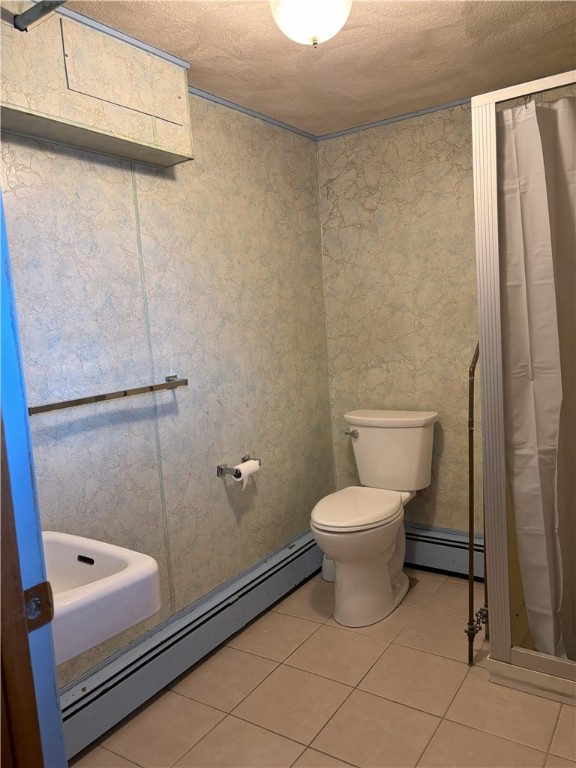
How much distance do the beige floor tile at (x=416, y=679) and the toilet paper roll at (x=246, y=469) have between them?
2.81ft

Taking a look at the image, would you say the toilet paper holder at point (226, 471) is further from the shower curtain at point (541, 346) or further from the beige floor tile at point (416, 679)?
the shower curtain at point (541, 346)

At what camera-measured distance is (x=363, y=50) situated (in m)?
1.98

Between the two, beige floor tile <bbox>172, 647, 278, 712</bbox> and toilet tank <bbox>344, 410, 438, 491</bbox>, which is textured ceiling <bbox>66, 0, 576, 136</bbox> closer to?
toilet tank <bbox>344, 410, 438, 491</bbox>

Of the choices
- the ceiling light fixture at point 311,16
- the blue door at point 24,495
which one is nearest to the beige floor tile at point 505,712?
the blue door at point 24,495

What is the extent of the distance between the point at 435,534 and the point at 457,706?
1.03 meters

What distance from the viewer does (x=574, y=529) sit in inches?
73.8

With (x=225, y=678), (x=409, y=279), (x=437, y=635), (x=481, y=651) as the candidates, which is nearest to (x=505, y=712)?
(x=481, y=651)

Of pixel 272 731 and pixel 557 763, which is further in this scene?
pixel 272 731

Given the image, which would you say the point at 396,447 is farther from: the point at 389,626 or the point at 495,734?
the point at 495,734

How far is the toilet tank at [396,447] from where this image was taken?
265 centimetres

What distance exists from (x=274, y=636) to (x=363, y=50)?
2241 millimetres

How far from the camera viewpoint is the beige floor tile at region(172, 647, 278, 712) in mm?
2006

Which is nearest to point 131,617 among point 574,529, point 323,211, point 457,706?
point 457,706

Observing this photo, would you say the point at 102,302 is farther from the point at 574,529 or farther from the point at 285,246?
the point at 574,529
